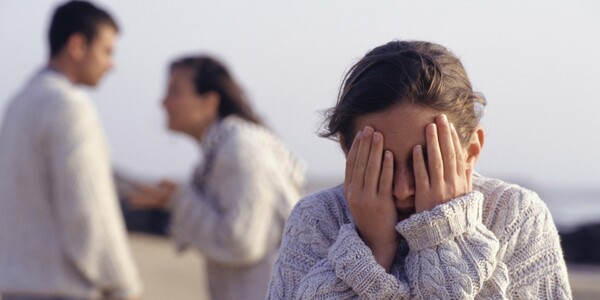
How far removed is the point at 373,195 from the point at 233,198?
99.1 inches

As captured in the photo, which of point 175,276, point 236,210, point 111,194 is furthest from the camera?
point 175,276

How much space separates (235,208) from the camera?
5.49m

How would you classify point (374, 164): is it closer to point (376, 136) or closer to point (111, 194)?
point (376, 136)

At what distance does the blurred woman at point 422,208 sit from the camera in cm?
294

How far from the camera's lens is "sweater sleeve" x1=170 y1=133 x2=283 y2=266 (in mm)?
5477

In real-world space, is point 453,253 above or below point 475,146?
below

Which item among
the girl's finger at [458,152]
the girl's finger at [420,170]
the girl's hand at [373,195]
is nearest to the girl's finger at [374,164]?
the girl's hand at [373,195]

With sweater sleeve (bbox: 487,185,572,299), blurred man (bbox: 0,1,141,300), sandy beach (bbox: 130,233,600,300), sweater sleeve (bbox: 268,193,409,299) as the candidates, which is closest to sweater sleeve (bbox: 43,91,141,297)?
blurred man (bbox: 0,1,141,300)

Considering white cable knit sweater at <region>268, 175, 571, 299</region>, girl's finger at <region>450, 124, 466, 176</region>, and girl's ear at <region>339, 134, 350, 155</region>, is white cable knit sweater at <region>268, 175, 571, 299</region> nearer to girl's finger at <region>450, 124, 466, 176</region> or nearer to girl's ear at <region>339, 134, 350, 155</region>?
girl's finger at <region>450, 124, 466, 176</region>

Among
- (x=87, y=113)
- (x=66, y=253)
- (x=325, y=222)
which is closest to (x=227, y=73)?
(x=87, y=113)

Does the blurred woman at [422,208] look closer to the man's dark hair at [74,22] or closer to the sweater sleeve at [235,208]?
the sweater sleeve at [235,208]

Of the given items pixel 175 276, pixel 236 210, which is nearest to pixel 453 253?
pixel 236 210

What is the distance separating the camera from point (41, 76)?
603 cm

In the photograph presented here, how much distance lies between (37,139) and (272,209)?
139cm
